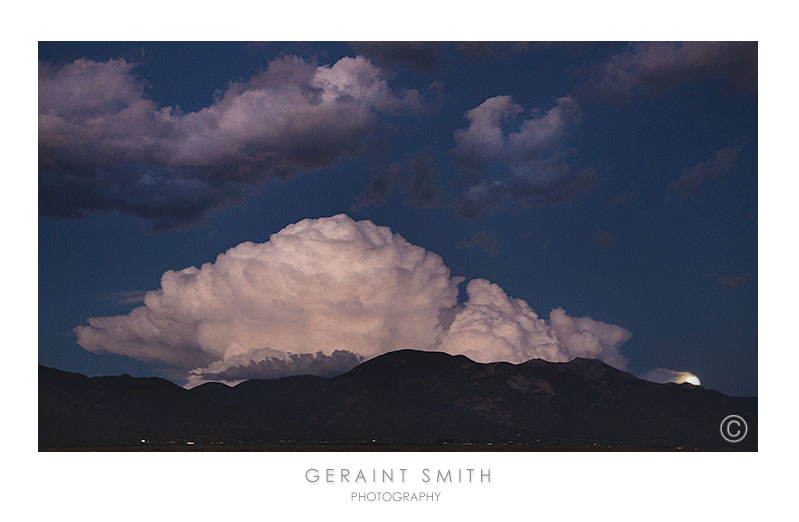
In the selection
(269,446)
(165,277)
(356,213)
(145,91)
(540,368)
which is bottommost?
(269,446)

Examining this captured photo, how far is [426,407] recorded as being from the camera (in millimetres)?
7391

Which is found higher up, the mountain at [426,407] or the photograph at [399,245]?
the photograph at [399,245]

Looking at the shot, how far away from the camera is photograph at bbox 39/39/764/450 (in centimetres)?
729

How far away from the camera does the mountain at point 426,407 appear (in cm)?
730

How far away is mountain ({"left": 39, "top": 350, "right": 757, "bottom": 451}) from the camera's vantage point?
7.30 meters

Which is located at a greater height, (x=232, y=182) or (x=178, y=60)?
(x=178, y=60)

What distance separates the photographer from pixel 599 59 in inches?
289

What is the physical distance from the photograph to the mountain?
0.02 metres

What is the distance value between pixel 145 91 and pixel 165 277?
1.61 metres

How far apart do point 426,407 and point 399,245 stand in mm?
1419

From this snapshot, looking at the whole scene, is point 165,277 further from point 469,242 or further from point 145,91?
point 469,242

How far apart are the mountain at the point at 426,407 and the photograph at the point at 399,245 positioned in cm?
2

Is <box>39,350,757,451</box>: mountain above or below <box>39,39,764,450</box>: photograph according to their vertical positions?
below

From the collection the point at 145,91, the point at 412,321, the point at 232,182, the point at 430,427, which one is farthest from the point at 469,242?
the point at 145,91
